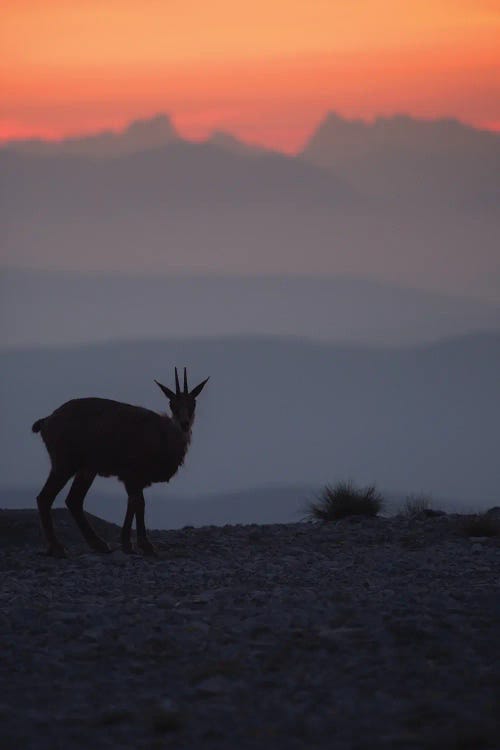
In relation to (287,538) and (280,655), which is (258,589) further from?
(287,538)

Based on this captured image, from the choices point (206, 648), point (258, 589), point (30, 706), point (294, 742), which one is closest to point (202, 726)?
point (294, 742)

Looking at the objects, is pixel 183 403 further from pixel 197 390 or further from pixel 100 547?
pixel 100 547

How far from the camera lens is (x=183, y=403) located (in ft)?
64.7

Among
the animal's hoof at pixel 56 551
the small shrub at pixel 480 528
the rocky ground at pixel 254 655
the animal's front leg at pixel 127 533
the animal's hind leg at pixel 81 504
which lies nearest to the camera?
the rocky ground at pixel 254 655

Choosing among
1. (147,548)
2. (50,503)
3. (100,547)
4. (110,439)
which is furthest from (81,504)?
(147,548)

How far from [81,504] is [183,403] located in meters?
2.07

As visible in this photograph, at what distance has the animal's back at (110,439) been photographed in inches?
754

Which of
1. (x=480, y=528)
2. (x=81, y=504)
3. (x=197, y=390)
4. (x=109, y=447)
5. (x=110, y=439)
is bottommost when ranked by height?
(x=480, y=528)

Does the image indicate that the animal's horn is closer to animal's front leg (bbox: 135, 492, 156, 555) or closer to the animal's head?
the animal's head

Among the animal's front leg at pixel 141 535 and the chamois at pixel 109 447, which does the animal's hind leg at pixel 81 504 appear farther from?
the animal's front leg at pixel 141 535

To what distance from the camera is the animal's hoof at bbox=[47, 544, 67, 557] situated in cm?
1821

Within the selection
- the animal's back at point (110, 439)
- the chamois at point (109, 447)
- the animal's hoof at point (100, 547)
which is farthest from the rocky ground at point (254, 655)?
the animal's back at point (110, 439)

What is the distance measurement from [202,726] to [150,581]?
252 inches

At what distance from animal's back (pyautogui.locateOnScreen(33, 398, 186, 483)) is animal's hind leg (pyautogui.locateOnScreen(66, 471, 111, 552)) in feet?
0.78
